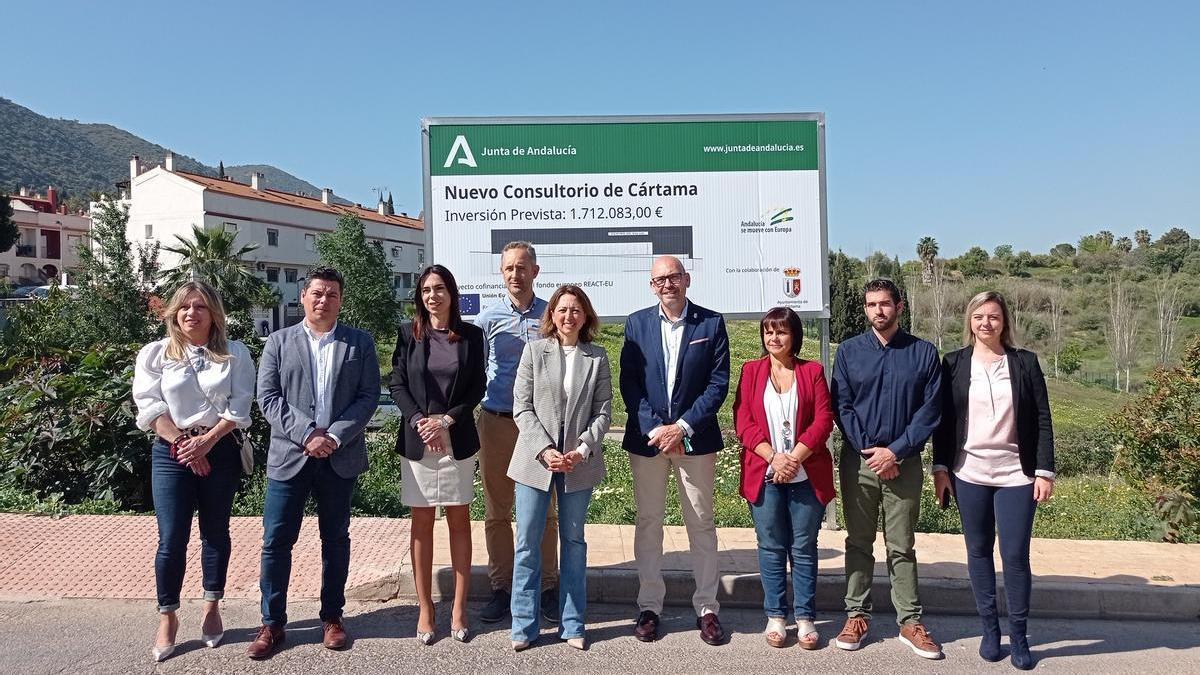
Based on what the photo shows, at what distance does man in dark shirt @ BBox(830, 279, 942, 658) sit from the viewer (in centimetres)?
433

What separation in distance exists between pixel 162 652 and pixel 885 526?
12.7ft

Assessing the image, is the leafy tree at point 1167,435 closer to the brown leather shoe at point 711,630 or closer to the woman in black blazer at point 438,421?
the brown leather shoe at point 711,630

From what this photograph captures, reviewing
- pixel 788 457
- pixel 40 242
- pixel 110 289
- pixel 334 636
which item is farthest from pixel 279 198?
pixel 788 457

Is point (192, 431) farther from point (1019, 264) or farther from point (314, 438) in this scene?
point (1019, 264)

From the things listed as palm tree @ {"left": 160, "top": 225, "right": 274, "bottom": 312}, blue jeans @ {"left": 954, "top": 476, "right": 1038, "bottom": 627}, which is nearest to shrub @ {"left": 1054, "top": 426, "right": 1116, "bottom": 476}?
blue jeans @ {"left": 954, "top": 476, "right": 1038, "bottom": 627}

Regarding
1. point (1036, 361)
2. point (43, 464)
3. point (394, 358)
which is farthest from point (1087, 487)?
point (43, 464)

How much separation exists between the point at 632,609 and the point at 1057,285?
204 ft

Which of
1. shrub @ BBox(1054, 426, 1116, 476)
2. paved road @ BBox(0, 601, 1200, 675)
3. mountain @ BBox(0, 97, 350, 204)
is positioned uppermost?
mountain @ BBox(0, 97, 350, 204)

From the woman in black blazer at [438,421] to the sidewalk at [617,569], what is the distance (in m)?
0.66

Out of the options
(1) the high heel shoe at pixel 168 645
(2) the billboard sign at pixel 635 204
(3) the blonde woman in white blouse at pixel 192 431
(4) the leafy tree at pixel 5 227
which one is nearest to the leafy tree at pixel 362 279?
(4) the leafy tree at pixel 5 227

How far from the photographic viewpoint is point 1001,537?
4.28m

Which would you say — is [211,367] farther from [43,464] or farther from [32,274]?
[32,274]

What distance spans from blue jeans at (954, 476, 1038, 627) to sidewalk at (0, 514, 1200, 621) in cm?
74

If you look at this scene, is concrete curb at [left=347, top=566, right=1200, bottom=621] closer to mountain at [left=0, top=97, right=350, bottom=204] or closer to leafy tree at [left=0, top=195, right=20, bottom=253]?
leafy tree at [left=0, top=195, right=20, bottom=253]
